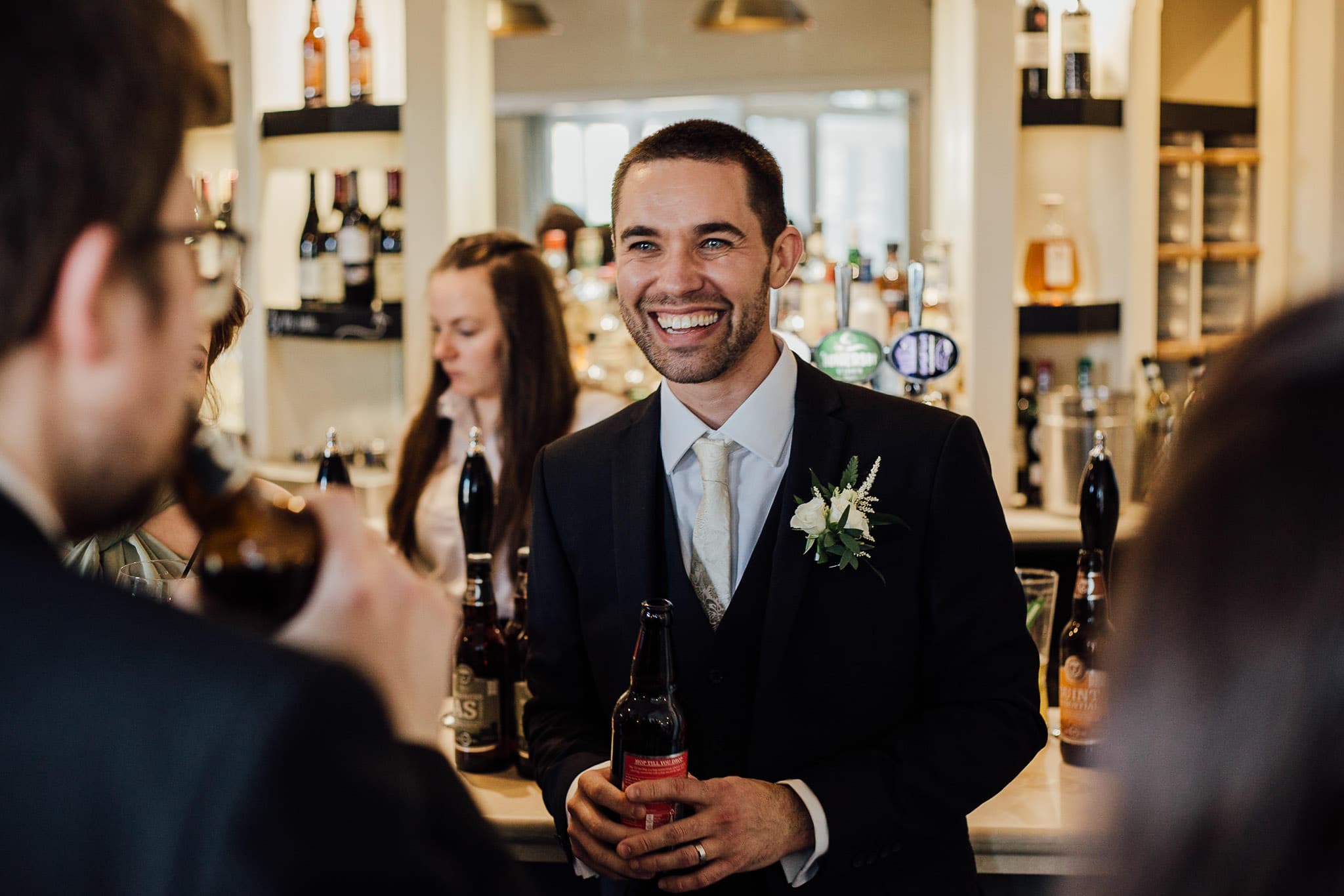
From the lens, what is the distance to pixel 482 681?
2.06m

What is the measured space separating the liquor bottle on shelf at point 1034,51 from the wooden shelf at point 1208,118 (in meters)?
0.42

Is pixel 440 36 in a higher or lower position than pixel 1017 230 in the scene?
higher

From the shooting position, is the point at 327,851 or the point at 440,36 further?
the point at 440,36

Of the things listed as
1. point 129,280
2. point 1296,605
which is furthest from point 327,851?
point 1296,605

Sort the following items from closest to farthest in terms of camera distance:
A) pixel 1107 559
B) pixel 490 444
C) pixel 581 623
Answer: pixel 581 623, pixel 1107 559, pixel 490 444

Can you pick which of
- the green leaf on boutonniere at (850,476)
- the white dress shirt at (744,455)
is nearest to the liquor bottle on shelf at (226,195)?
the white dress shirt at (744,455)

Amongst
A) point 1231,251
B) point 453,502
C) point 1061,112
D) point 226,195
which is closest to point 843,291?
point 453,502

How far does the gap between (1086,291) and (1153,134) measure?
0.51 m

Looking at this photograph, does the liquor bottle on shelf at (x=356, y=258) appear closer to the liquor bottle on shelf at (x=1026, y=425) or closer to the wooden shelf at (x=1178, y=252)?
the liquor bottle on shelf at (x=1026, y=425)

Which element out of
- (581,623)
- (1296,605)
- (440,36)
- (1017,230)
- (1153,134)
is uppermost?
(440,36)

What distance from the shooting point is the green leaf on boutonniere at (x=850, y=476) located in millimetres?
1728

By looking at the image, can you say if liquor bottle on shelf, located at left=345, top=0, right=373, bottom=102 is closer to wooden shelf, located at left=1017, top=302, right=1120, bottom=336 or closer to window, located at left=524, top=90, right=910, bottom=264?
wooden shelf, located at left=1017, top=302, right=1120, bottom=336

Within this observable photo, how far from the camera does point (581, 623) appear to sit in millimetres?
1899

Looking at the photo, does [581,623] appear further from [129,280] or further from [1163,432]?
[1163,432]
